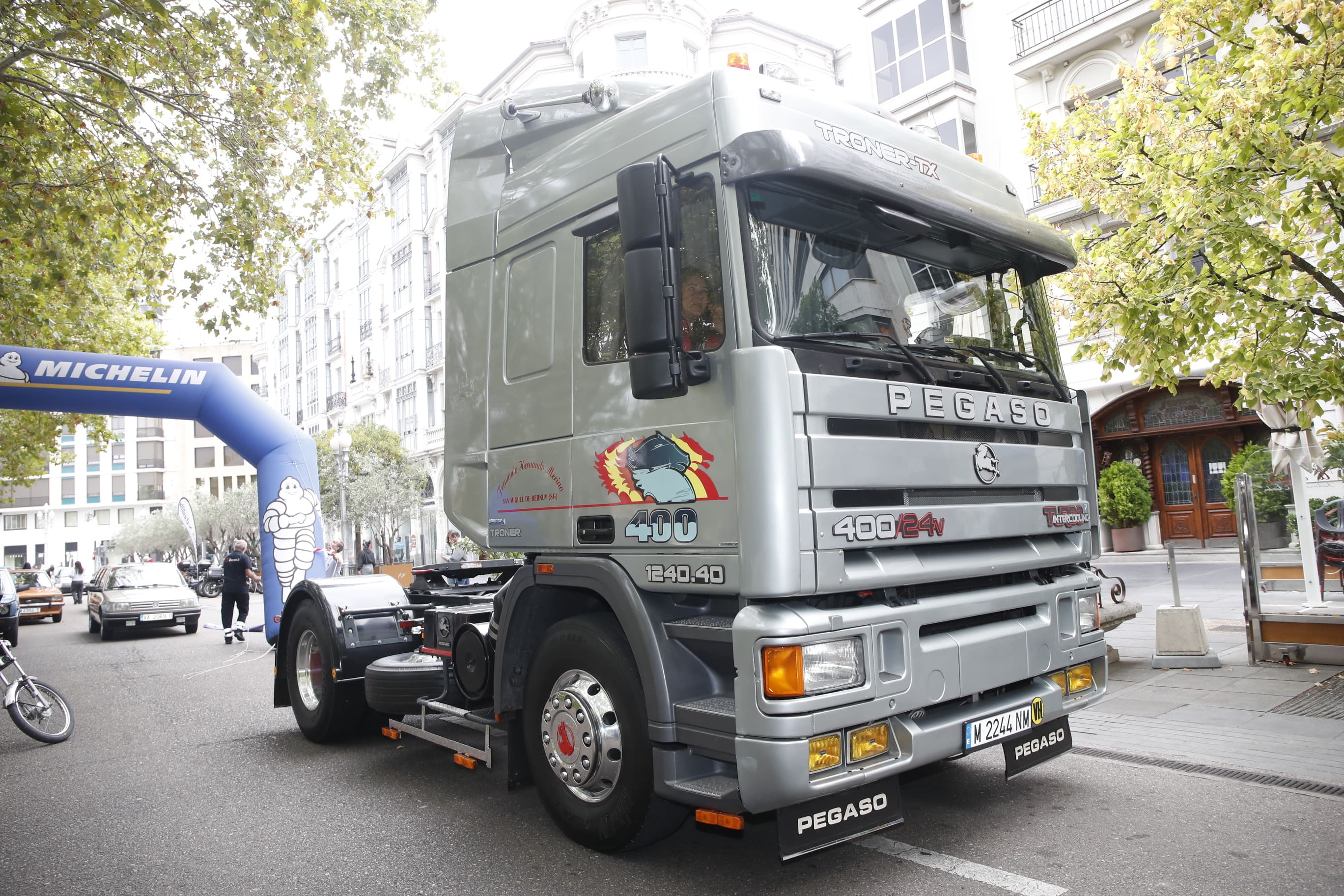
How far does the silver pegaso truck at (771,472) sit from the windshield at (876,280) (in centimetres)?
2

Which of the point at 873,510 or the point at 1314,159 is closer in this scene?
the point at 873,510

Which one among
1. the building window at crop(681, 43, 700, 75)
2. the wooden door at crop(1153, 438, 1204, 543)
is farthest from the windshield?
the building window at crop(681, 43, 700, 75)

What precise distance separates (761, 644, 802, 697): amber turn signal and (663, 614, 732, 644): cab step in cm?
25

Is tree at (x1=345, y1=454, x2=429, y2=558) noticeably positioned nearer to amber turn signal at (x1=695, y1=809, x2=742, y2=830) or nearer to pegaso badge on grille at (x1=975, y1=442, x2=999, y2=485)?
amber turn signal at (x1=695, y1=809, x2=742, y2=830)

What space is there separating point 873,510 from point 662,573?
35.2 inches

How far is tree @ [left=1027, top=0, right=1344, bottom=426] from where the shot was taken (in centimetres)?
673

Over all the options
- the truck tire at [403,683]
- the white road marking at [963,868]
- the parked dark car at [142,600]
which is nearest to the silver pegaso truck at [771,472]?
the white road marking at [963,868]

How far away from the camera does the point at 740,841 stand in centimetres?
441

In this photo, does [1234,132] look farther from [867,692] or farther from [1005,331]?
[867,692]

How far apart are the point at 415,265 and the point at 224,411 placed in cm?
3145

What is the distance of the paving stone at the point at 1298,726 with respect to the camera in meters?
5.80

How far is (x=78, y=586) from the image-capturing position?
38.2 m

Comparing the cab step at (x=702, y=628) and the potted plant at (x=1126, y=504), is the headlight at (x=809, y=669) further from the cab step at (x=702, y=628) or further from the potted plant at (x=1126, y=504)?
the potted plant at (x=1126, y=504)

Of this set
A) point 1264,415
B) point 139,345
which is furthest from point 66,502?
point 1264,415
